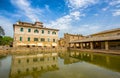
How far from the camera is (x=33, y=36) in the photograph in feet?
97.6

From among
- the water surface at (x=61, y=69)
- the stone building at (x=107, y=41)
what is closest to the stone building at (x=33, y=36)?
the stone building at (x=107, y=41)

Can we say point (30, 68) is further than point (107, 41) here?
No

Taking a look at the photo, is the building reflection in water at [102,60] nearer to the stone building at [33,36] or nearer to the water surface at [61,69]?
the water surface at [61,69]

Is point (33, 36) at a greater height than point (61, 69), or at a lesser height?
greater

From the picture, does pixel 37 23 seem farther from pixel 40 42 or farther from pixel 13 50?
pixel 13 50

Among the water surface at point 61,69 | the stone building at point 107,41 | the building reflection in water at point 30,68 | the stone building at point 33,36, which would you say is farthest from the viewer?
the stone building at point 33,36

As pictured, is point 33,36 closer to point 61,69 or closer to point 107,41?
point 107,41

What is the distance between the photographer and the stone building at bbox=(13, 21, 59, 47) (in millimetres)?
27237

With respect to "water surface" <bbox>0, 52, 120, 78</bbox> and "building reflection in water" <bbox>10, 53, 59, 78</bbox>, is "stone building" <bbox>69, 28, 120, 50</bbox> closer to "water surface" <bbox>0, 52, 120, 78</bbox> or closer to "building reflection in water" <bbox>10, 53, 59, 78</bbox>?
"water surface" <bbox>0, 52, 120, 78</bbox>

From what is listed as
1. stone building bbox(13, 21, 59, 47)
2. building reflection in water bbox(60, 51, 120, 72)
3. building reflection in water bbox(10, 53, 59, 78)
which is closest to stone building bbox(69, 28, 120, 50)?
building reflection in water bbox(60, 51, 120, 72)

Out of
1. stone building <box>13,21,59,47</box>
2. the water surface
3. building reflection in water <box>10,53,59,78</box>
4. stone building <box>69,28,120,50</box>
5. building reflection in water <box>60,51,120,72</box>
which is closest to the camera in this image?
the water surface

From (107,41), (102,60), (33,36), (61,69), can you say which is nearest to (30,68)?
(61,69)

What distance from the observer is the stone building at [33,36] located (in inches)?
1072

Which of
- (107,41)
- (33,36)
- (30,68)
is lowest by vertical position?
(30,68)
